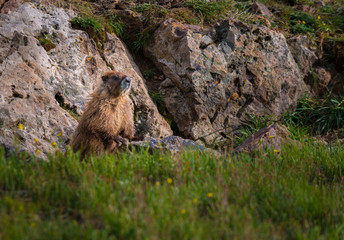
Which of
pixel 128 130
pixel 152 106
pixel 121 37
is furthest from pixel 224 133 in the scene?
pixel 121 37

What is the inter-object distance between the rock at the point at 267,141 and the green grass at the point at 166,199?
81cm

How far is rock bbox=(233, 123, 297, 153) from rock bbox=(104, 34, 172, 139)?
2.24 m

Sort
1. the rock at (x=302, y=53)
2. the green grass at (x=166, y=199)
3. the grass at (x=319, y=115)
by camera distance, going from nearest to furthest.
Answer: the green grass at (x=166, y=199) < the grass at (x=319, y=115) < the rock at (x=302, y=53)

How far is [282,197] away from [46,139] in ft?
13.7

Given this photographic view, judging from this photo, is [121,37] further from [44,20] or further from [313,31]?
[313,31]

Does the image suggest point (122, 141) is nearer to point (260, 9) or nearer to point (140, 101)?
point (140, 101)

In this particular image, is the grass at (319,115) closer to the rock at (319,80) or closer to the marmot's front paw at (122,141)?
the rock at (319,80)

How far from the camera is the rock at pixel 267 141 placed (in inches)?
229

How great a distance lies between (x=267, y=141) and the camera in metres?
6.26

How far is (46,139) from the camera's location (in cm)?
645

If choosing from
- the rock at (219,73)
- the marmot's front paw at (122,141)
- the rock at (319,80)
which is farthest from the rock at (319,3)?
the marmot's front paw at (122,141)

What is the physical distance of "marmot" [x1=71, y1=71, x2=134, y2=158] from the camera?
20.6 feet

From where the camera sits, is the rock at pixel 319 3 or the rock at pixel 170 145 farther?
the rock at pixel 319 3

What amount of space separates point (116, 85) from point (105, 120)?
62 cm
